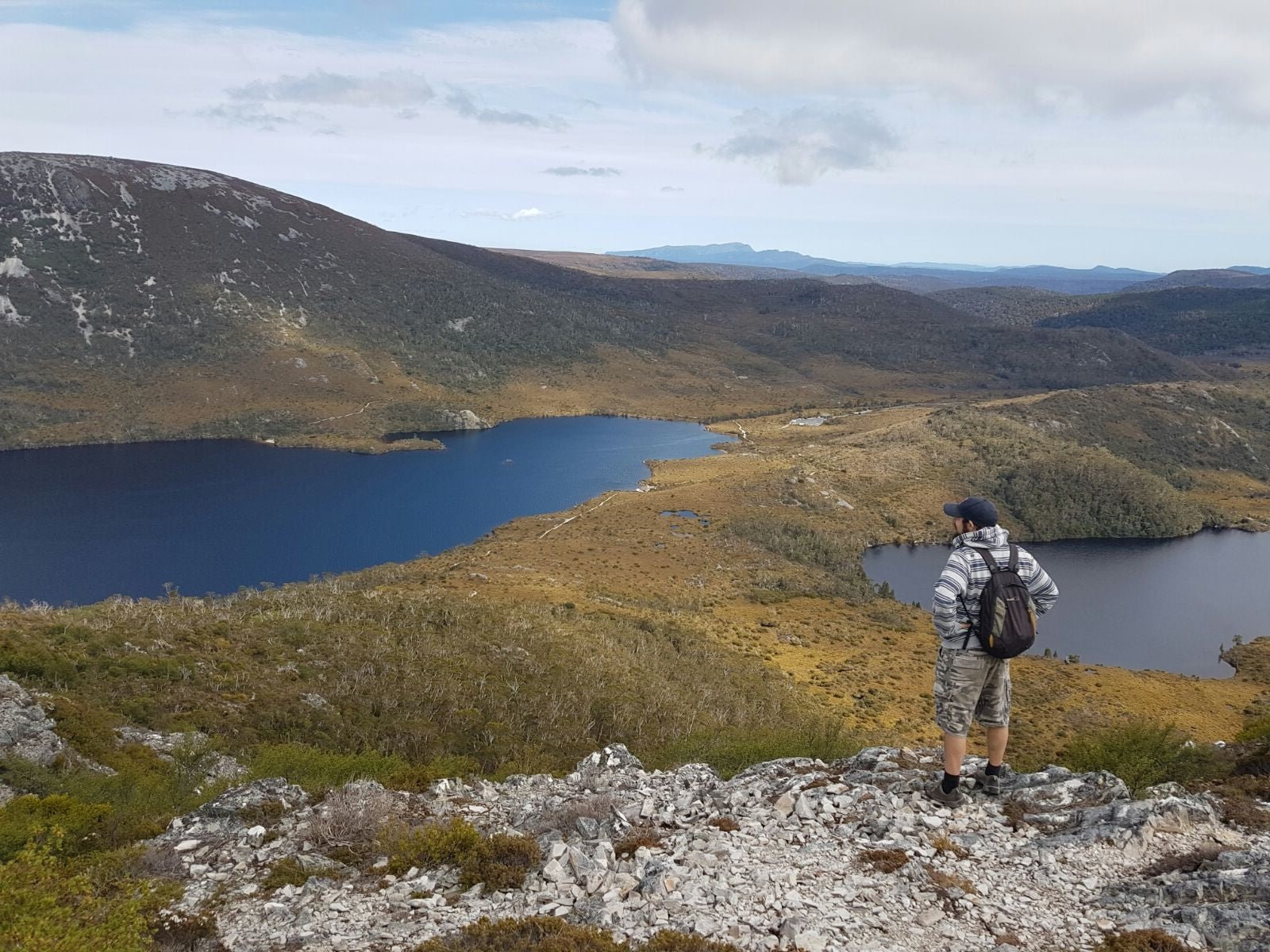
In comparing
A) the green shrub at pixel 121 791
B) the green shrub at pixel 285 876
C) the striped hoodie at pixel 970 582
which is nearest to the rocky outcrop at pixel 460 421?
the green shrub at pixel 121 791

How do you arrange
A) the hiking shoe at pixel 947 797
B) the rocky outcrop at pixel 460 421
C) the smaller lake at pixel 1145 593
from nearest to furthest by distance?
1. the hiking shoe at pixel 947 797
2. the smaller lake at pixel 1145 593
3. the rocky outcrop at pixel 460 421

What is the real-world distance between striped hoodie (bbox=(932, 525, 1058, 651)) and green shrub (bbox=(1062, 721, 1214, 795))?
3.38 meters

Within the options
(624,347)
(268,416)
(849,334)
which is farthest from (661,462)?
(849,334)

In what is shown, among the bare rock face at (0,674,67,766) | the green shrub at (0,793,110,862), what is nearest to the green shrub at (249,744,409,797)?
the green shrub at (0,793,110,862)

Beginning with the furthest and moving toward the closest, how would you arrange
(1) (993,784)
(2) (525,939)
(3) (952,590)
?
(1) (993,784) → (3) (952,590) → (2) (525,939)

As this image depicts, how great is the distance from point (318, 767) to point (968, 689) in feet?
33.6

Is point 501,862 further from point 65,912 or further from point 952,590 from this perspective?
point 952,590

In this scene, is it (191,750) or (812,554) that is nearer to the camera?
(191,750)

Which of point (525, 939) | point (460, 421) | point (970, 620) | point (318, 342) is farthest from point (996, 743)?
point (318, 342)

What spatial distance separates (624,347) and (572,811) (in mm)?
162549

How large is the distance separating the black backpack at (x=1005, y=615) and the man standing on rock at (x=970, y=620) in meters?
0.08

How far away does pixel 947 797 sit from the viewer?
8.51 metres

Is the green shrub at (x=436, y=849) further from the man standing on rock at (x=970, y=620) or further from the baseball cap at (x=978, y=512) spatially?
the baseball cap at (x=978, y=512)

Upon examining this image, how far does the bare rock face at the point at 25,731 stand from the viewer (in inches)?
499
